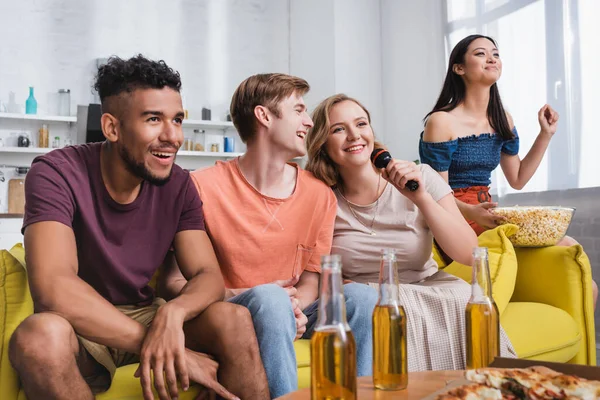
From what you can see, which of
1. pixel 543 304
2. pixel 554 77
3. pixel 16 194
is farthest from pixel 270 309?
pixel 16 194

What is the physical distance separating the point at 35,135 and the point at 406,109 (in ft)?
10.7

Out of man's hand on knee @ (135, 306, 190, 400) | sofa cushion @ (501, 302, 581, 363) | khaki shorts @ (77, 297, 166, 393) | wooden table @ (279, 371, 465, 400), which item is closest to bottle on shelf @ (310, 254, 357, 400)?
wooden table @ (279, 371, 465, 400)

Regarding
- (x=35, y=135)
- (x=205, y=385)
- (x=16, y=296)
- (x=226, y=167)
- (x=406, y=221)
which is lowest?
(x=205, y=385)

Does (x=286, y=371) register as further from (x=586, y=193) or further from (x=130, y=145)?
(x=586, y=193)

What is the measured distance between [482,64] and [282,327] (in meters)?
1.75

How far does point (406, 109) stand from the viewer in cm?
551

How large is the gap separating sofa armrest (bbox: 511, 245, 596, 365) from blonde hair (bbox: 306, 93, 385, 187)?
0.73 meters

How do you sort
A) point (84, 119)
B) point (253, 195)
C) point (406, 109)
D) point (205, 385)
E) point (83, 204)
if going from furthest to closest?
point (406, 109) < point (84, 119) < point (253, 195) < point (83, 204) < point (205, 385)

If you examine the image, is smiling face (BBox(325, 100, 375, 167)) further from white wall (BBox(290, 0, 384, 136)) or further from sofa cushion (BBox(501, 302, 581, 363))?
white wall (BBox(290, 0, 384, 136))

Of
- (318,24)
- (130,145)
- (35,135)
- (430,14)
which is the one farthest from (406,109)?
(130,145)

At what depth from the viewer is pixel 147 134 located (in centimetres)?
158

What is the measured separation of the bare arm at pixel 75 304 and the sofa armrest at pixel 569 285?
4.86 feet

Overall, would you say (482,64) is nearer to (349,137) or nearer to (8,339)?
(349,137)

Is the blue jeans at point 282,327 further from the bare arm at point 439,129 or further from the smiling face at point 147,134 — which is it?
the bare arm at point 439,129
